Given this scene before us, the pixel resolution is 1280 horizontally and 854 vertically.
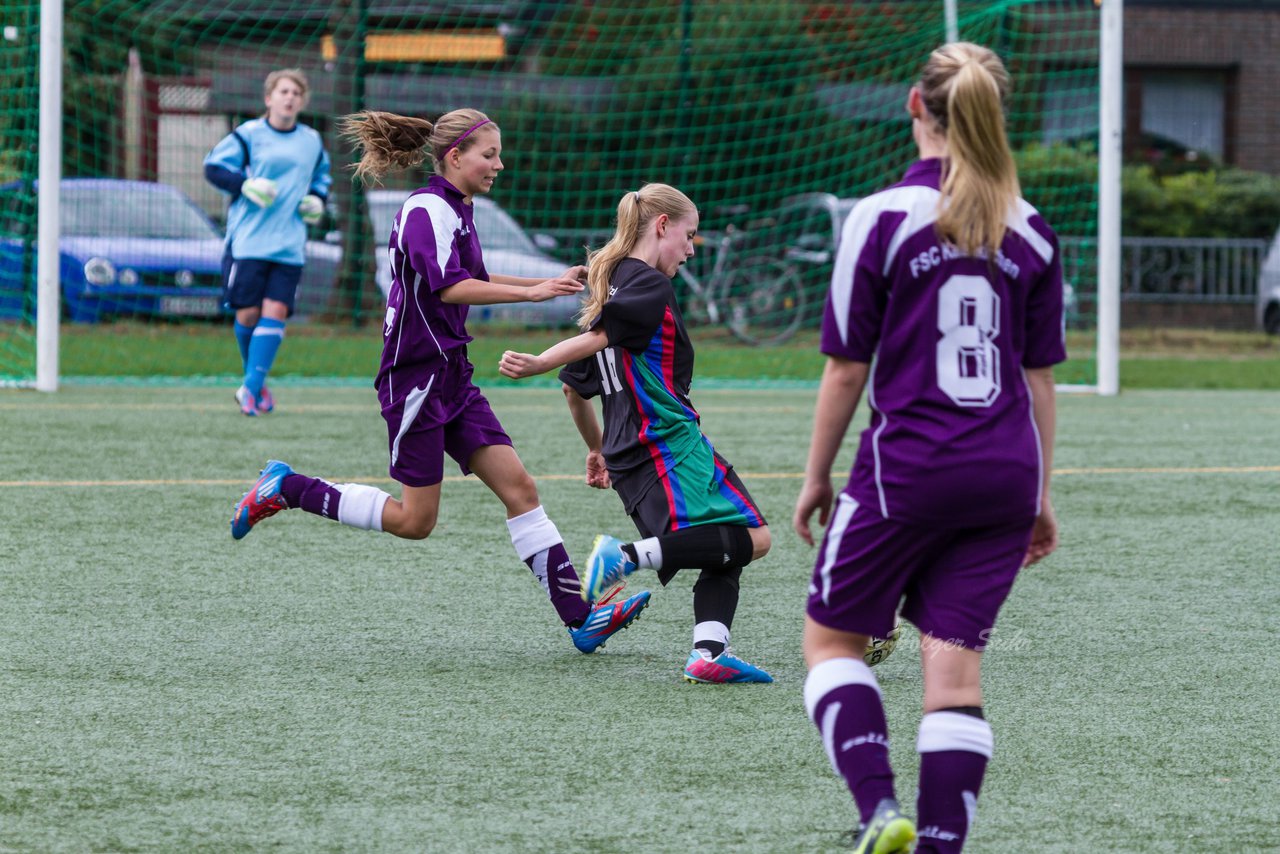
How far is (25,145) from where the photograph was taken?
11133mm

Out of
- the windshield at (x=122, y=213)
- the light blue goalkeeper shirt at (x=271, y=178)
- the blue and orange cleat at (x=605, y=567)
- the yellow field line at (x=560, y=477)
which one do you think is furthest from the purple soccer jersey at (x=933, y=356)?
the windshield at (x=122, y=213)

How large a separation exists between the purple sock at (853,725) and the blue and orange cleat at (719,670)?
4.34 ft

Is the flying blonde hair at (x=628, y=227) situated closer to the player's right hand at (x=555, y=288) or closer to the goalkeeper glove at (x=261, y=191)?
the player's right hand at (x=555, y=288)

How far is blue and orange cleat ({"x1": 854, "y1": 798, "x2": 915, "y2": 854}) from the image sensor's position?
2.41m

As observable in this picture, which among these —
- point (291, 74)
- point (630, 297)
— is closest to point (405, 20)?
point (291, 74)

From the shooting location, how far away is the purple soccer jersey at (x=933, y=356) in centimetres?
247

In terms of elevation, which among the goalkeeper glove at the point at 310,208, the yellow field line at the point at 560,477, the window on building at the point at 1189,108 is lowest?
the yellow field line at the point at 560,477

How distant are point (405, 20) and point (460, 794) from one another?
13024 millimetres

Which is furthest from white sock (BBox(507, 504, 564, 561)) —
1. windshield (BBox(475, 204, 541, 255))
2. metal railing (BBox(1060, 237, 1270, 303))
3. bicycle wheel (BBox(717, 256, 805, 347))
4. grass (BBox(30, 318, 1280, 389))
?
metal railing (BBox(1060, 237, 1270, 303))

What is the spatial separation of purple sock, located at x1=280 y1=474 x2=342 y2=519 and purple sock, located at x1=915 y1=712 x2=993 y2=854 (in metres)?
2.33

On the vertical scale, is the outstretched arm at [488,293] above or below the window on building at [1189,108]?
below

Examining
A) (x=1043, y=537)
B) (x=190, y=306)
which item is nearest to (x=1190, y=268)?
(x=190, y=306)

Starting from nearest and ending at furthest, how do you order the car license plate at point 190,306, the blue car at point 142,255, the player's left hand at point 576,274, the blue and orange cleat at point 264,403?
the player's left hand at point 576,274 < the blue and orange cleat at point 264,403 < the blue car at point 142,255 < the car license plate at point 190,306

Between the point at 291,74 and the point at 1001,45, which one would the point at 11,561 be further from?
the point at 1001,45
